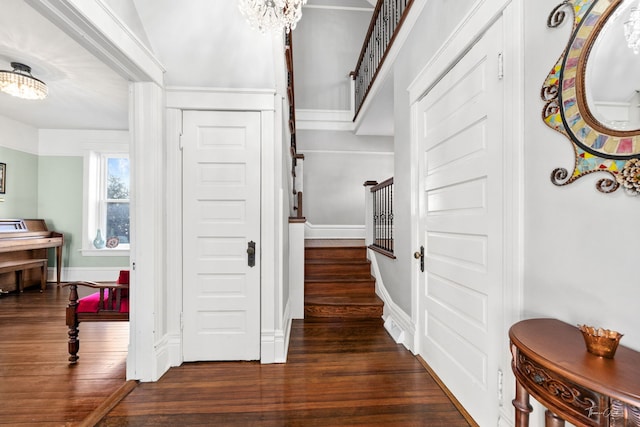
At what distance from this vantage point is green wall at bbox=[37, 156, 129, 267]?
16.2 feet

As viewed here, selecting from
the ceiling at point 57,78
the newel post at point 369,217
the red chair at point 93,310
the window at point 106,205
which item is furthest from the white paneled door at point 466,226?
the window at point 106,205

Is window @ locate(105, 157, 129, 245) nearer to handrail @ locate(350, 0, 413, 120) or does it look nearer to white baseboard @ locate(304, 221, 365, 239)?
white baseboard @ locate(304, 221, 365, 239)

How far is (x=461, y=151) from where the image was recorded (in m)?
1.71

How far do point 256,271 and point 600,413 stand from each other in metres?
2.01

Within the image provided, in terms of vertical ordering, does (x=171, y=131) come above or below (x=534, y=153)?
above

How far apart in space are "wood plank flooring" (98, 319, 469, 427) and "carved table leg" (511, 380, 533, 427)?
2.56 ft

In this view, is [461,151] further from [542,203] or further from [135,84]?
[135,84]

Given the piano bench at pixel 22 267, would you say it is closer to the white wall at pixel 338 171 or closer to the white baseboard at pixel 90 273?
the white baseboard at pixel 90 273

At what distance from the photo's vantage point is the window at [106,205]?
4.98 meters

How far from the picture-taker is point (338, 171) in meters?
5.36

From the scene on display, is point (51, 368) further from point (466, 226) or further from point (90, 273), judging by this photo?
point (90, 273)

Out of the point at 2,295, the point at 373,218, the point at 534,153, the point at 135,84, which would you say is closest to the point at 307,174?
the point at 373,218

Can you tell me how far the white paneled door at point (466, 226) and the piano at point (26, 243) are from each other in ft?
17.7

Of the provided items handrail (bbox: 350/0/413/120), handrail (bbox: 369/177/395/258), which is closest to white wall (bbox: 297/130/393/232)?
handrail (bbox: 350/0/413/120)
